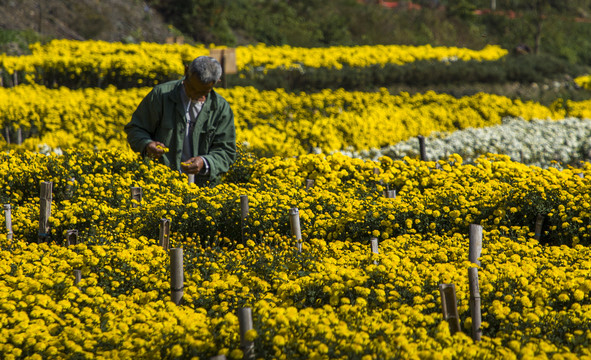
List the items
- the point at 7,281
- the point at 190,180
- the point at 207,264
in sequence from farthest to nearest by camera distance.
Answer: the point at 190,180 < the point at 207,264 < the point at 7,281

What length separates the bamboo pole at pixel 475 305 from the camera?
3906 millimetres

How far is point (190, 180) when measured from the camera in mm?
6398

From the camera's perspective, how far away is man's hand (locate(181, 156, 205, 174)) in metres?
5.71

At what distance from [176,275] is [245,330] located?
1103 mm

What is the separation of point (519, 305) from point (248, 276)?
163cm

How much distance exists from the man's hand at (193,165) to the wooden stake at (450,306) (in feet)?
8.44

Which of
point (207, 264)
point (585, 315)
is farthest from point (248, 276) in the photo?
point (585, 315)

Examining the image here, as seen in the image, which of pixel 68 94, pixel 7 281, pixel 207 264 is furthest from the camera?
pixel 68 94

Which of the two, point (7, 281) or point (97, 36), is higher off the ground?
point (97, 36)

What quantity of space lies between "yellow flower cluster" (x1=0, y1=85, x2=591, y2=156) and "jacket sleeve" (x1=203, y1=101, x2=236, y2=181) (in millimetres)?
2475

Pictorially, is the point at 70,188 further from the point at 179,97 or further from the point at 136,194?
the point at 179,97

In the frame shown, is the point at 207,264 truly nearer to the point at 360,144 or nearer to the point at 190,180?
the point at 190,180

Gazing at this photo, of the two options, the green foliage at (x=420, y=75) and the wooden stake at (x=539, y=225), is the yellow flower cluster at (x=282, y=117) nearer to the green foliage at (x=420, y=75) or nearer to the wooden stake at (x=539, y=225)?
the green foliage at (x=420, y=75)

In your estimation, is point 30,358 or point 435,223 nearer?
point 30,358
